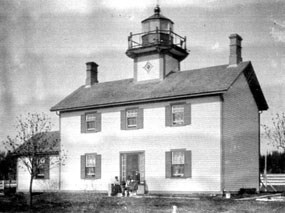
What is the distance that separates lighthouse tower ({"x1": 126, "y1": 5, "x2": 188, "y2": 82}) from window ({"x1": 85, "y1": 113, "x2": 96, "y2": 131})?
10.5 ft

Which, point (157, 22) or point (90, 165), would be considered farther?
point (157, 22)

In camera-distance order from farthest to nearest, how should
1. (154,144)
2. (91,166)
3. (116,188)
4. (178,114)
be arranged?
1. (91,166)
2. (116,188)
3. (154,144)
4. (178,114)

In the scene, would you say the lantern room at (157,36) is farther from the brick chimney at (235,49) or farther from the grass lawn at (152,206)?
the grass lawn at (152,206)

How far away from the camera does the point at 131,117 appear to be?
82.2ft

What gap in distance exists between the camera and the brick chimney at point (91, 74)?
29.8 metres

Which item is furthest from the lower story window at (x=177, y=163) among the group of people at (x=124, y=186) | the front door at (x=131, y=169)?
the group of people at (x=124, y=186)

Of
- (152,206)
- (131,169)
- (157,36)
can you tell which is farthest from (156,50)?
(152,206)

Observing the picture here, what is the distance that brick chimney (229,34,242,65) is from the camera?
24.0m

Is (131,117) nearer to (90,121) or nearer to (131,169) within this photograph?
(90,121)

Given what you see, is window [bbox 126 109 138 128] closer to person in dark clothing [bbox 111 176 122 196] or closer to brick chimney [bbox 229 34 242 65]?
person in dark clothing [bbox 111 176 122 196]

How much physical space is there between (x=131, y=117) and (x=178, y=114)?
2801 millimetres

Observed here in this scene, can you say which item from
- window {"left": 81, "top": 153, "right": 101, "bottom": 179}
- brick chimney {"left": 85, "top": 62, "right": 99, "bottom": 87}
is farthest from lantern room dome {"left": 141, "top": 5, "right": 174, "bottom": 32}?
window {"left": 81, "top": 153, "right": 101, "bottom": 179}

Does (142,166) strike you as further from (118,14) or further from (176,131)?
(118,14)

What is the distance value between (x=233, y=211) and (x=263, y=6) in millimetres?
6928
